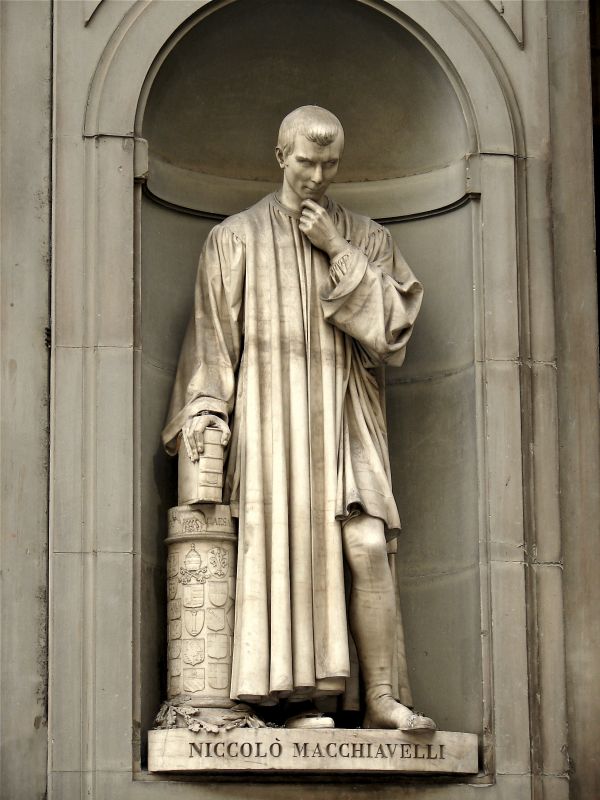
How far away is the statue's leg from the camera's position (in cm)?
1240

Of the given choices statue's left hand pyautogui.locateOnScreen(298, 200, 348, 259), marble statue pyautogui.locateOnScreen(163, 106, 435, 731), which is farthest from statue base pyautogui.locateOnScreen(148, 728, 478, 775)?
statue's left hand pyautogui.locateOnScreen(298, 200, 348, 259)

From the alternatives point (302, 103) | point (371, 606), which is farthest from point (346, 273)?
point (371, 606)

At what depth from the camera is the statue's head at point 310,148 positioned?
12672 millimetres

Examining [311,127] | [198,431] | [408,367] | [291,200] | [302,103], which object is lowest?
[198,431]

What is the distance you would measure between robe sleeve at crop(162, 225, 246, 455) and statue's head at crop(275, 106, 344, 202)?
1.47 ft

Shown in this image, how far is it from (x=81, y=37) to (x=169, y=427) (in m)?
2.12

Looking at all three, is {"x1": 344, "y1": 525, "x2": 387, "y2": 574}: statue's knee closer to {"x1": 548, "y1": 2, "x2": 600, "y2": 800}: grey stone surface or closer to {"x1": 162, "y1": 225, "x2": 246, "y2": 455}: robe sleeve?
{"x1": 162, "y1": 225, "x2": 246, "y2": 455}: robe sleeve

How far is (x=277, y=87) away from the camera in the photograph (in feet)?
45.0

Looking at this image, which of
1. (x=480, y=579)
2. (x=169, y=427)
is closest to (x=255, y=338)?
(x=169, y=427)

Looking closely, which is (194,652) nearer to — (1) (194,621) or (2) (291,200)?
(1) (194,621)

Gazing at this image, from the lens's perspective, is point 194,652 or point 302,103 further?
point 302,103

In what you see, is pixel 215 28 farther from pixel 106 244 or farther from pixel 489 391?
pixel 489 391

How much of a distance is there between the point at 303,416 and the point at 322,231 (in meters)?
0.98

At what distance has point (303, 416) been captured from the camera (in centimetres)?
1257
